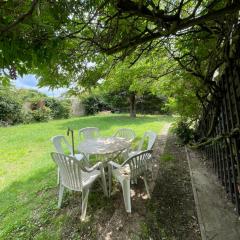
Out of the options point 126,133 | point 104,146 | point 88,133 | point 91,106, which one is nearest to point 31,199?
point 104,146

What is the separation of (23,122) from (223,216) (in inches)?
454

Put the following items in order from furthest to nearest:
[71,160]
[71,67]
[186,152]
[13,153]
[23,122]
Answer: [23,122] < [13,153] < [186,152] < [71,160] < [71,67]

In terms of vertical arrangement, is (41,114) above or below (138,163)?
above

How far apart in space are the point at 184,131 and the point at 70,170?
3.56 metres

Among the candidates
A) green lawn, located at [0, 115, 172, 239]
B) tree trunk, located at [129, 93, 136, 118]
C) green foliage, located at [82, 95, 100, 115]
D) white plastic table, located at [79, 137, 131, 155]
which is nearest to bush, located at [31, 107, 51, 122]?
green foliage, located at [82, 95, 100, 115]

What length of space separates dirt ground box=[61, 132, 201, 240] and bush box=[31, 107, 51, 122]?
33.1ft

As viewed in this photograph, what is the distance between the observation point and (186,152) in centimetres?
481

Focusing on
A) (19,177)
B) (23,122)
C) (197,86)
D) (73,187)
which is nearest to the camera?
(73,187)

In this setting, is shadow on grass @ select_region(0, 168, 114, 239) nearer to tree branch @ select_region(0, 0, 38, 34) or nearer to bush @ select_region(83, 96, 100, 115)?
tree branch @ select_region(0, 0, 38, 34)

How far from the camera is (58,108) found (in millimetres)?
14227

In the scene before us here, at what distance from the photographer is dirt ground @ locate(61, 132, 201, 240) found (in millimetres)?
2371

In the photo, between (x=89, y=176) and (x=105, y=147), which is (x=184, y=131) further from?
(x=89, y=176)

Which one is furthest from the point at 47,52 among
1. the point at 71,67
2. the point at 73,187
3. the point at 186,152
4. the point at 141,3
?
the point at 186,152

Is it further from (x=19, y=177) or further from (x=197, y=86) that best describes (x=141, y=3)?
(x=19, y=177)
